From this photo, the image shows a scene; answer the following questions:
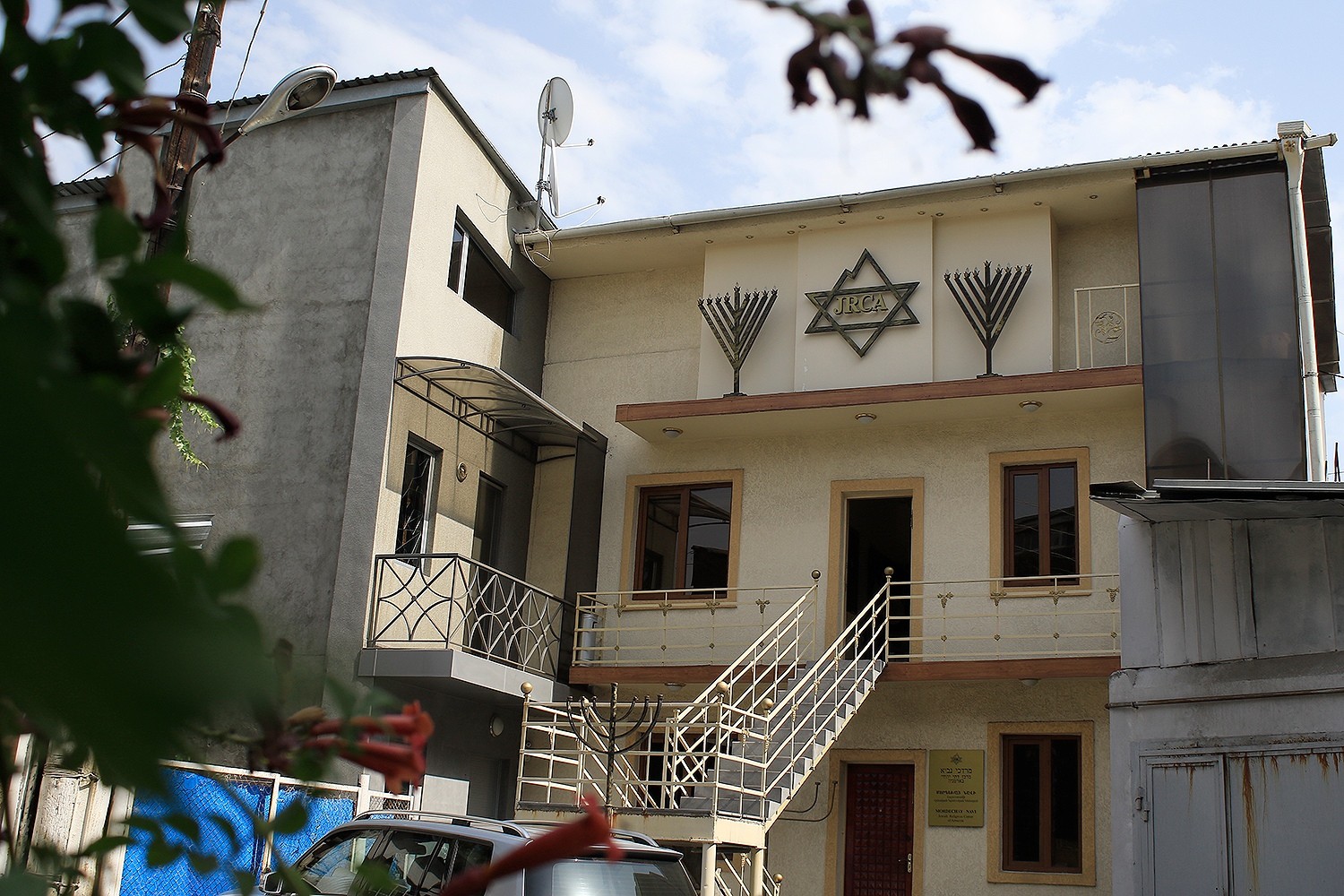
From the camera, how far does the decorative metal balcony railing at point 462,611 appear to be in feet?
45.3

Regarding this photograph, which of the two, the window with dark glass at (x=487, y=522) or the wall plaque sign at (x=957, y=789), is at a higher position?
the window with dark glass at (x=487, y=522)

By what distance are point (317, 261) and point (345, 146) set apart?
1.52 m

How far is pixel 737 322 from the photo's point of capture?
54.9ft

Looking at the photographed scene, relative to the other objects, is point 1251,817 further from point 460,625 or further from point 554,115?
point 554,115

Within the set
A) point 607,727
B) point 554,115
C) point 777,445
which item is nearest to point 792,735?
point 607,727

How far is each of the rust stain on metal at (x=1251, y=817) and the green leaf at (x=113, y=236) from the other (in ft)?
26.0

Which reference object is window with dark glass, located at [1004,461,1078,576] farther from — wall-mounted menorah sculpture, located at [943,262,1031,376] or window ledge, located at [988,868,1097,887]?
window ledge, located at [988,868,1097,887]

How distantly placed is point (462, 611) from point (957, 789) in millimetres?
5879

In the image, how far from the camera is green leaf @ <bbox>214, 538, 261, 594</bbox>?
2.26 feet

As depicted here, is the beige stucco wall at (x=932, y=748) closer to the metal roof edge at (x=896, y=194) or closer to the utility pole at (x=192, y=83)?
the metal roof edge at (x=896, y=194)

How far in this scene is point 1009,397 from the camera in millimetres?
14750

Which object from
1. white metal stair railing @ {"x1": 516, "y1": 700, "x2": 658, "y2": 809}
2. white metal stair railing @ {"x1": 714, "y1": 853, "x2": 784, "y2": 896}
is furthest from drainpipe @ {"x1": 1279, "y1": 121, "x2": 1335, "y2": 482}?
white metal stair railing @ {"x1": 516, "y1": 700, "x2": 658, "y2": 809}

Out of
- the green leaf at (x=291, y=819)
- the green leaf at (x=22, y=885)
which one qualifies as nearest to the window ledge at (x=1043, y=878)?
the green leaf at (x=291, y=819)

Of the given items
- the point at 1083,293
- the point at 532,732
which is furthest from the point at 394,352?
the point at 1083,293
